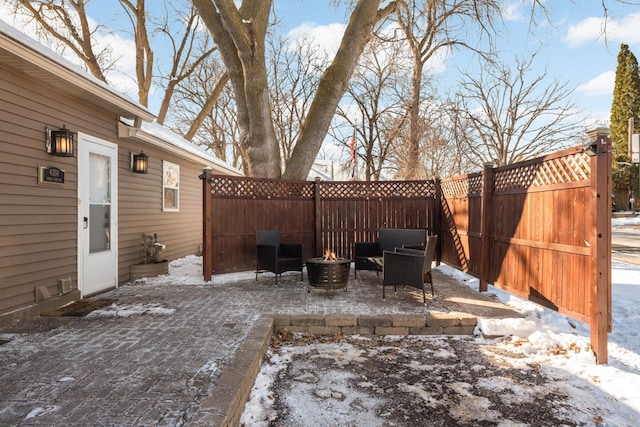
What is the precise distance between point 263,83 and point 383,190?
3254mm

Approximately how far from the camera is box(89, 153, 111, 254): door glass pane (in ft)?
16.6

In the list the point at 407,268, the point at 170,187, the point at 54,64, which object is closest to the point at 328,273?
the point at 407,268

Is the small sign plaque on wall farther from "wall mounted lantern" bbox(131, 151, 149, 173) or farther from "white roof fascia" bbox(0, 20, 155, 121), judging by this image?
"wall mounted lantern" bbox(131, 151, 149, 173)

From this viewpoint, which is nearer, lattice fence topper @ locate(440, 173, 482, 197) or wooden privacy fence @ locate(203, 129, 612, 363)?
wooden privacy fence @ locate(203, 129, 612, 363)

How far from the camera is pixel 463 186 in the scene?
6215 mm

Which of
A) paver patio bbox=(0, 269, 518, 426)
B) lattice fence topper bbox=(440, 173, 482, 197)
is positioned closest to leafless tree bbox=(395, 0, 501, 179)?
lattice fence topper bbox=(440, 173, 482, 197)

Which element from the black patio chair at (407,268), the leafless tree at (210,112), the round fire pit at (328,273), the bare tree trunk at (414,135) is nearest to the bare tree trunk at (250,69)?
the round fire pit at (328,273)

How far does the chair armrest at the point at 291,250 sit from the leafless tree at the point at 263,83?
72.8 inches

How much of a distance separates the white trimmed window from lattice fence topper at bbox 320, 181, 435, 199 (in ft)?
11.8

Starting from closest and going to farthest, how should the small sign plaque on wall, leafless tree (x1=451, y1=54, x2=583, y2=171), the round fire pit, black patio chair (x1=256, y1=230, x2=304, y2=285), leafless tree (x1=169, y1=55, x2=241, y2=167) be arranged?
the small sign plaque on wall
the round fire pit
black patio chair (x1=256, y1=230, x2=304, y2=285)
leafless tree (x1=451, y1=54, x2=583, y2=171)
leafless tree (x1=169, y1=55, x2=241, y2=167)

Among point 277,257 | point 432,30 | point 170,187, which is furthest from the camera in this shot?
point 432,30

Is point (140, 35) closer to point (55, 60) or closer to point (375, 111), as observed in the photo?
point (375, 111)

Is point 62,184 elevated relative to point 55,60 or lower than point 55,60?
lower

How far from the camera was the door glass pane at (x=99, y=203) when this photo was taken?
5.06 meters
